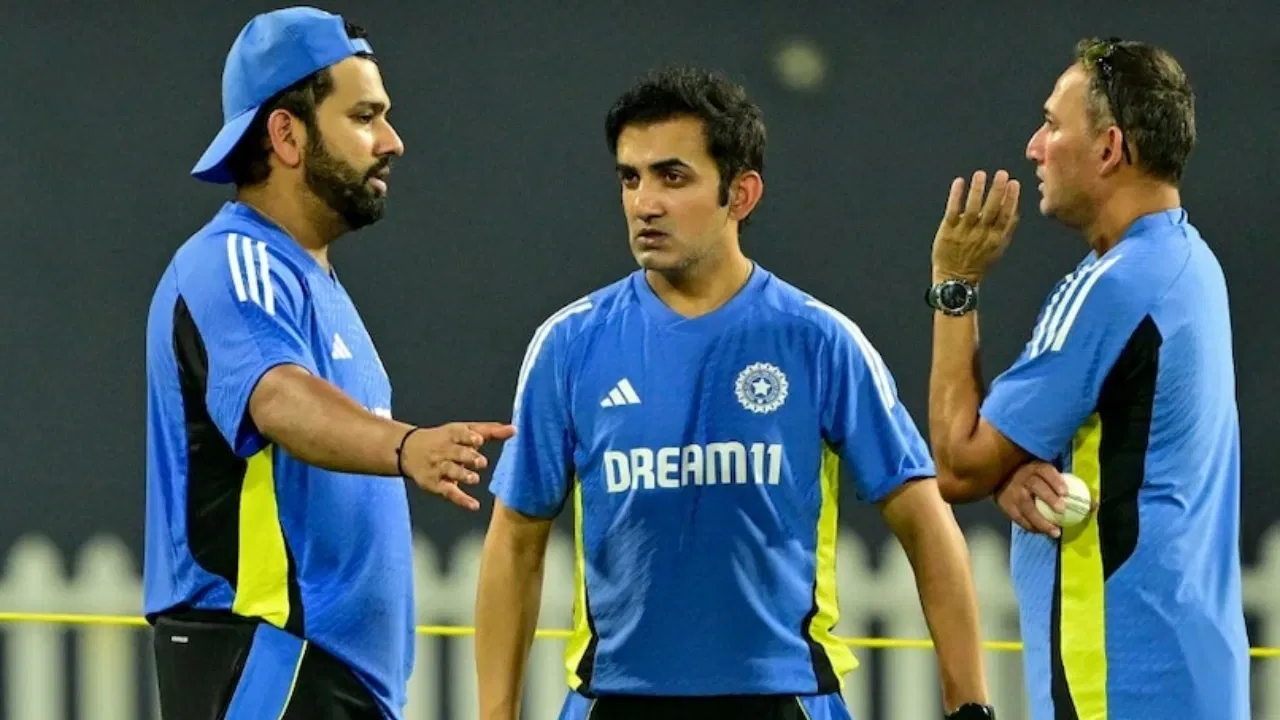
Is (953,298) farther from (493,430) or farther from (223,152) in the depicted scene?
(223,152)

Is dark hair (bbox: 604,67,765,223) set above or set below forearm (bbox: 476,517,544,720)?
above

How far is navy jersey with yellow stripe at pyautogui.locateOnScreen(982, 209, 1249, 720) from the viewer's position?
3387 mm

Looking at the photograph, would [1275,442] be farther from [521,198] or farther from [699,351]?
[699,351]

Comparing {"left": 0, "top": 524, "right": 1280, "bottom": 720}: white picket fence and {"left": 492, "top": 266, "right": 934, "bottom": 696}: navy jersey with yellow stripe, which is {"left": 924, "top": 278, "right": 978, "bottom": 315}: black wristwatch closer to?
{"left": 492, "top": 266, "right": 934, "bottom": 696}: navy jersey with yellow stripe

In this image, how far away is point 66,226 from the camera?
6.17m

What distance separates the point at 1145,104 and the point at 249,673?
5.52 feet

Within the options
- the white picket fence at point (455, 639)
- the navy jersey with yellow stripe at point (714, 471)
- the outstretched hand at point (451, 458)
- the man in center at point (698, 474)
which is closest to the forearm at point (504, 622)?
the man in center at point (698, 474)

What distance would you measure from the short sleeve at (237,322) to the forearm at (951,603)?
1002mm

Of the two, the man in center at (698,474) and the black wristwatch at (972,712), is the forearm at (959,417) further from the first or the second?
the black wristwatch at (972,712)

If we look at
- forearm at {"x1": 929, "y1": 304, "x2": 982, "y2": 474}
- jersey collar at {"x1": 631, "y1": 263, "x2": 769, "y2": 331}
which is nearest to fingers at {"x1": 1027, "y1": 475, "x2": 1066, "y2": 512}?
forearm at {"x1": 929, "y1": 304, "x2": 982, "y2": 474}

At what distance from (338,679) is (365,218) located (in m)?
0.81

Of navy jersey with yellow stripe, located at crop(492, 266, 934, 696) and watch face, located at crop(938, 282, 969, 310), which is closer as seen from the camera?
navy jersey with yellow stripe, located at crop(492, 266, 934, 696)

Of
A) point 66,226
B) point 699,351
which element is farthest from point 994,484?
point 66,226

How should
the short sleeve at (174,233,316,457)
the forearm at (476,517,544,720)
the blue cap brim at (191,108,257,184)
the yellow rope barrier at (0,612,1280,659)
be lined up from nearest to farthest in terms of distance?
1. the short sleeve at (174,233,316,457)
2. the forearm at (476,517,544,720)
3. the blue cap brim at (191,108,257,184)
4. the yellow rope barrier at (0,612,1280,659)
